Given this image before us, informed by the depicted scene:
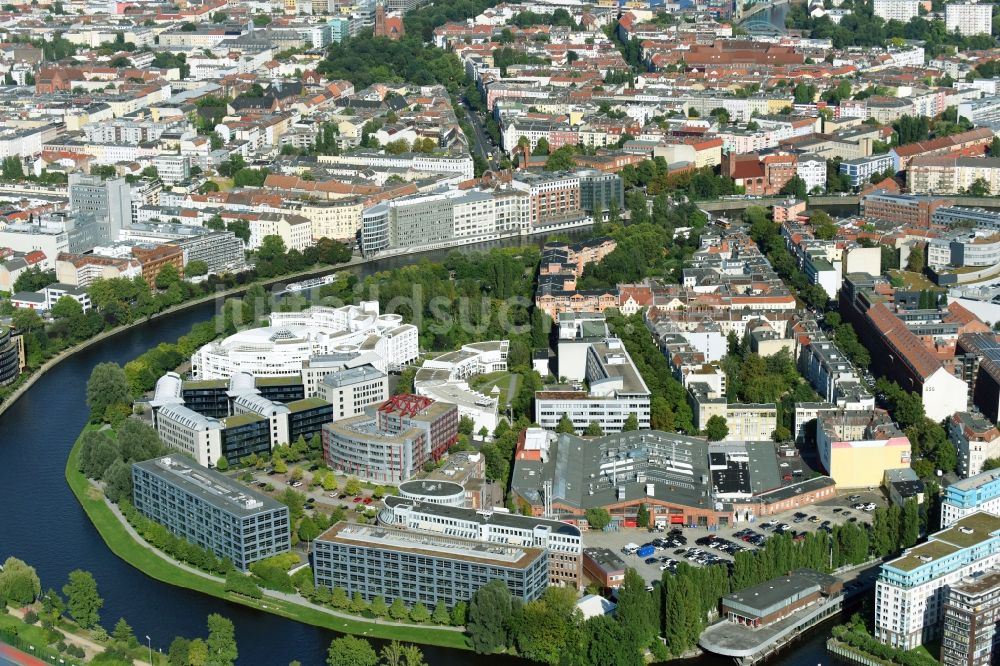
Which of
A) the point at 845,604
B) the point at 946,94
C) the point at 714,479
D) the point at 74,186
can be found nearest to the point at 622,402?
the point at 714,479

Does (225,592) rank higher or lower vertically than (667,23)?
lower

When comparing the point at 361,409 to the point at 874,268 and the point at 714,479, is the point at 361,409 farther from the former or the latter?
the point at 874,268

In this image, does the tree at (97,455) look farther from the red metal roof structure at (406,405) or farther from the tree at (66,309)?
the tree at (66,309)

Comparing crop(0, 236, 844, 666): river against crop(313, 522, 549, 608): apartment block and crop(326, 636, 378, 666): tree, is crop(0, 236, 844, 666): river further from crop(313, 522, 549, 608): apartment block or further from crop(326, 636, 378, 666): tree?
crop(313, 522, 549, 608): apartment block

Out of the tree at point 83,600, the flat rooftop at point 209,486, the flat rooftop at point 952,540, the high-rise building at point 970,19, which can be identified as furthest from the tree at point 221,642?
the high-rise building at point 970,19

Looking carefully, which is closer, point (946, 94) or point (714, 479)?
point (714, 479)
